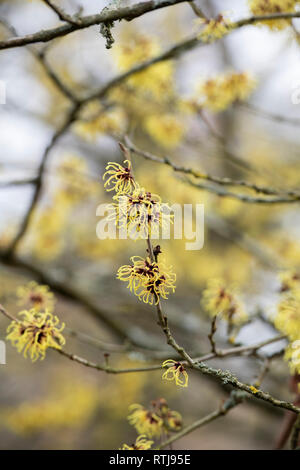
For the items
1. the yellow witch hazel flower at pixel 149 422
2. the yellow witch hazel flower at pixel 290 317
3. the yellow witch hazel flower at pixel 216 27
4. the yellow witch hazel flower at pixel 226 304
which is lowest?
the yellow witch hazel flower at pixel 149 422

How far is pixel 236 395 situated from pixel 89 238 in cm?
274

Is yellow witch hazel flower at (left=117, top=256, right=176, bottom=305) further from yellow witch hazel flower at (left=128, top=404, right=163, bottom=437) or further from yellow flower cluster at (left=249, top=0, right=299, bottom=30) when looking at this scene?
yellow flower cluster at (left=249, top=0, right=299, bottom=30)

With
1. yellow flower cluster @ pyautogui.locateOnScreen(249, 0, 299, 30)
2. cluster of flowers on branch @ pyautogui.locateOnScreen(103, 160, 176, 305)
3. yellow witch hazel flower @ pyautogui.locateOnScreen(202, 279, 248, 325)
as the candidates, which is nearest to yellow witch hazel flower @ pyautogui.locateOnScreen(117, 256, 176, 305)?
cluster of flowers on branch @ pyautogui.locateOnScreen(103, 160, 176, 305)

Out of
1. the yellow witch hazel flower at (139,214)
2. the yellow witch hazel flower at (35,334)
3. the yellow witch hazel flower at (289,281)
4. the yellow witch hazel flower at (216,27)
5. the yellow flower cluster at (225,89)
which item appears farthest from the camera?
the yellow flower cluster at (225,89)

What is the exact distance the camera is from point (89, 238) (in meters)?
3.83

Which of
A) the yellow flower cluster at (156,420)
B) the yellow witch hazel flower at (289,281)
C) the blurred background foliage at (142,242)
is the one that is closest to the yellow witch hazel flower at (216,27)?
the blurred background foliage at (142,242)

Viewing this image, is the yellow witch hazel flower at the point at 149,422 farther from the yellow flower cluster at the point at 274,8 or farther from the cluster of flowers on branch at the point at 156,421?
the yellow flower cluster at the point at 274,8

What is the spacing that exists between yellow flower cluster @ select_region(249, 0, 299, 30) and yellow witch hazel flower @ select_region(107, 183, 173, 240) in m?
0.87

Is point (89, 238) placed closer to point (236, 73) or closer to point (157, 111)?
point (157, 111)

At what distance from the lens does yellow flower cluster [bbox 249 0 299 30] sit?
1357mm

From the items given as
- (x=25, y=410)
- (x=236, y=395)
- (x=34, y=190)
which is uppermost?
(x=34, y=190)

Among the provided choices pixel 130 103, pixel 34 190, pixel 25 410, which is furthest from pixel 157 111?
pixel 25 410

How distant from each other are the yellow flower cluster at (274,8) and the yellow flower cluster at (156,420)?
1339 millimetres

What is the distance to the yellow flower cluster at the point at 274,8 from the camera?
136cm
